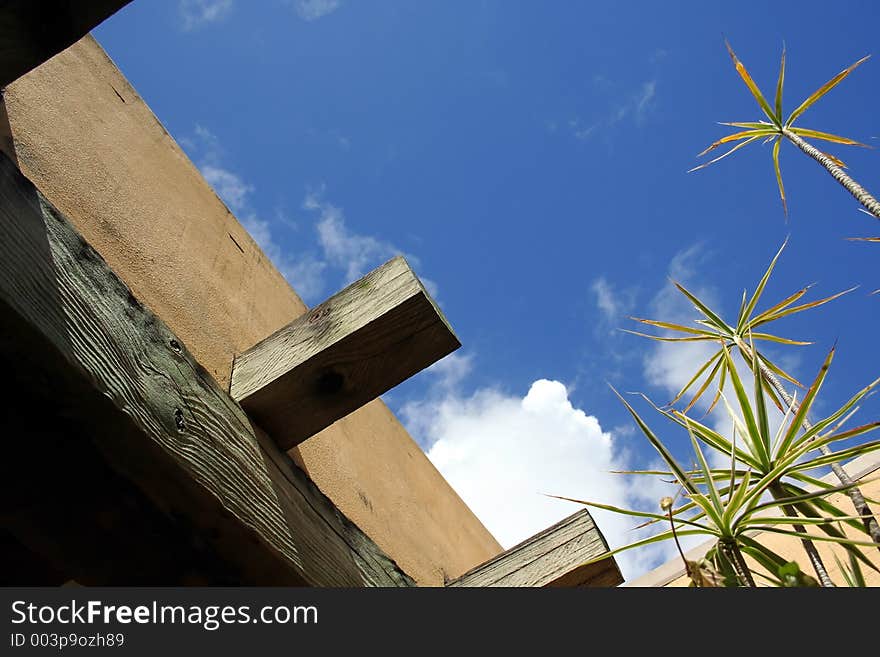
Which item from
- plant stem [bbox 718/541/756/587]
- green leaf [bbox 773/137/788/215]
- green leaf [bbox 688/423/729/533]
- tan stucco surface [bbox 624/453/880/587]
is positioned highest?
green leaf [bbox 773/137/788/215]

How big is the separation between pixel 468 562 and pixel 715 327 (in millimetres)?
1574

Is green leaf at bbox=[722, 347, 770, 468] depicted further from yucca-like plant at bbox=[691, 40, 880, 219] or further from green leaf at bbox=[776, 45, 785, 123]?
green leaf at bbox=[776, 45, 785, 123]

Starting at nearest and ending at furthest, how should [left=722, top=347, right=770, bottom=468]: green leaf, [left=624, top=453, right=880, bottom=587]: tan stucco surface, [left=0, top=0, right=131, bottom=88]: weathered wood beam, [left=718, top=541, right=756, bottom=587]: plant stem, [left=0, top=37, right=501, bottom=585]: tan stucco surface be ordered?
1. [left=0, top=0, right=131, bottom=88]: weathered wood beam
2. [left=718, top=541, right=756, bottom=587]: plant stem
3. [left=722, top=347, right=770, bottom=468]: green leaf
4. [left=0, top=37, right=501, bottom=585]: tan stucco surface
5. [left=624, top=453, right=880, bottom=587]: tan stucco surface

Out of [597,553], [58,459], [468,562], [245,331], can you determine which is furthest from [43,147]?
[468,562]

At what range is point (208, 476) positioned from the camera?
0.89 m

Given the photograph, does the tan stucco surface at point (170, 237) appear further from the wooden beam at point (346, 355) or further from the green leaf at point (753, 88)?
the green leaf at point (753, 88)

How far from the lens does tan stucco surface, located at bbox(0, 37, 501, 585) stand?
147 cm

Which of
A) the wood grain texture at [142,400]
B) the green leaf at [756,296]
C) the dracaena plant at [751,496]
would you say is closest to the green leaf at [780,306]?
the green leaf at [756,296]

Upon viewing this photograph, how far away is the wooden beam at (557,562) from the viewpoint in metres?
1.34

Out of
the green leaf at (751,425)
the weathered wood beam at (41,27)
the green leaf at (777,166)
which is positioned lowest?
the green leaf at (751,425)

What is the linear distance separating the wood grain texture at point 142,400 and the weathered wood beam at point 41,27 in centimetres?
11

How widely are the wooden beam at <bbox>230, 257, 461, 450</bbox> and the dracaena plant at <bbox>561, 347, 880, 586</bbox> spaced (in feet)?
1.12

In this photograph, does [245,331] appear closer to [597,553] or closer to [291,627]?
[597,553]

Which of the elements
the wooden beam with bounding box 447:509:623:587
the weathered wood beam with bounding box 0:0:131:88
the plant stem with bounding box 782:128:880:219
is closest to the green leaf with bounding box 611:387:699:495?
A: the wooden beam with bounding box 447:509:623:587
